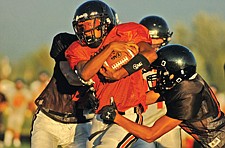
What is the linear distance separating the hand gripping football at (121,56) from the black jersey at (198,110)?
566mm

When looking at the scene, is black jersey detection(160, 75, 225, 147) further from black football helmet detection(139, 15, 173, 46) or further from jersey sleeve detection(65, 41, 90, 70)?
black football helmet detection(139, 15, 173, 46)

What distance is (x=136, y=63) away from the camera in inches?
267

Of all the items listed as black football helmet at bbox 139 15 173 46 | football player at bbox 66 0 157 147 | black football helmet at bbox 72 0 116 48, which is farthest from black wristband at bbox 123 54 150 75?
black football helmet at bbox 139 15 173 46

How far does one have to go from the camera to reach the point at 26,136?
2230 cm

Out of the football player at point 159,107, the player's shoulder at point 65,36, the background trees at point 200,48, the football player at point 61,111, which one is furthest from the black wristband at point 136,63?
the background trees at point 200,48

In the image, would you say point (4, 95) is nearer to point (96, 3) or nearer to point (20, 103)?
point (20, 103)

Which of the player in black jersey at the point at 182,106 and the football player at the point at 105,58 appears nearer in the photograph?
the football player at the point at 105,58

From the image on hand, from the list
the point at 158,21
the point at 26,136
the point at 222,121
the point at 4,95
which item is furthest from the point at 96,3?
the point at 26,136

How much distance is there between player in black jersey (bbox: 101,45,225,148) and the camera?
697 centimetres

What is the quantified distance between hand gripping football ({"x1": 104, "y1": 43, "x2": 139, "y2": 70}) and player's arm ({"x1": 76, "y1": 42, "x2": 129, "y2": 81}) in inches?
2.1

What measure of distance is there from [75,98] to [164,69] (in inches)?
47.8

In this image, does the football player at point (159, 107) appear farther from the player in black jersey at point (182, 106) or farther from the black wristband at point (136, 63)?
the black wristband at point (136, 63)

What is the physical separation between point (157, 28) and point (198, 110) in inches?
102

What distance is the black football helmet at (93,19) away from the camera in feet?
23.4
